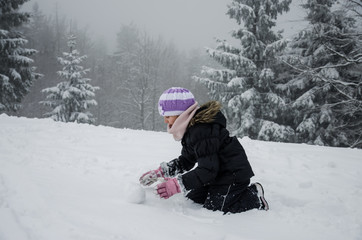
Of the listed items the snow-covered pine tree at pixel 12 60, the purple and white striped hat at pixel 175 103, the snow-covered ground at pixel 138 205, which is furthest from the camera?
the snow-covered pine tree at pixel 12 60

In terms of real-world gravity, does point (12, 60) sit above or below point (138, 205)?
above

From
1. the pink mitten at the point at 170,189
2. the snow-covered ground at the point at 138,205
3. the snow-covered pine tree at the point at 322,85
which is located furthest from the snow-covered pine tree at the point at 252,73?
the pink mitten at the point at 170,189

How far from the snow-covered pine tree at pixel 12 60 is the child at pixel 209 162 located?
15.2m

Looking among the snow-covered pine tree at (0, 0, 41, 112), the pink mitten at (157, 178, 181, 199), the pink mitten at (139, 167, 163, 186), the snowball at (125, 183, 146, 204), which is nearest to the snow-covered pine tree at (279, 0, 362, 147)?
the pink mitten at (139, 167, 163, 186)

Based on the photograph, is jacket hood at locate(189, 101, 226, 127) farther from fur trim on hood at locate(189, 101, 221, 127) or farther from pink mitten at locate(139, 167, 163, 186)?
pink mitten at locate(139, 167, 163, 186)

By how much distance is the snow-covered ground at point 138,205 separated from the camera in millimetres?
1595

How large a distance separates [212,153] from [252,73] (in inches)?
424

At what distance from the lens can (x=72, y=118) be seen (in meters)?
Result: 15.7

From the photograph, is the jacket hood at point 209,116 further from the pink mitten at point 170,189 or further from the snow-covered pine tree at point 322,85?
the snow-covered pine tree at point 322,85

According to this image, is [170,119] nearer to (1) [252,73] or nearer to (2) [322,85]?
(2) [322,85]

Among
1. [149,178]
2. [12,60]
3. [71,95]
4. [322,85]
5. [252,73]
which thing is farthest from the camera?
[71,95]

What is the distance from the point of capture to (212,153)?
204 cm

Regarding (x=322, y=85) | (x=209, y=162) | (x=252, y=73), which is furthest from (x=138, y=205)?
(x=252, y=73)

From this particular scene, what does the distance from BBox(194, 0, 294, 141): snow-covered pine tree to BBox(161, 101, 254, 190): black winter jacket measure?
936cm
